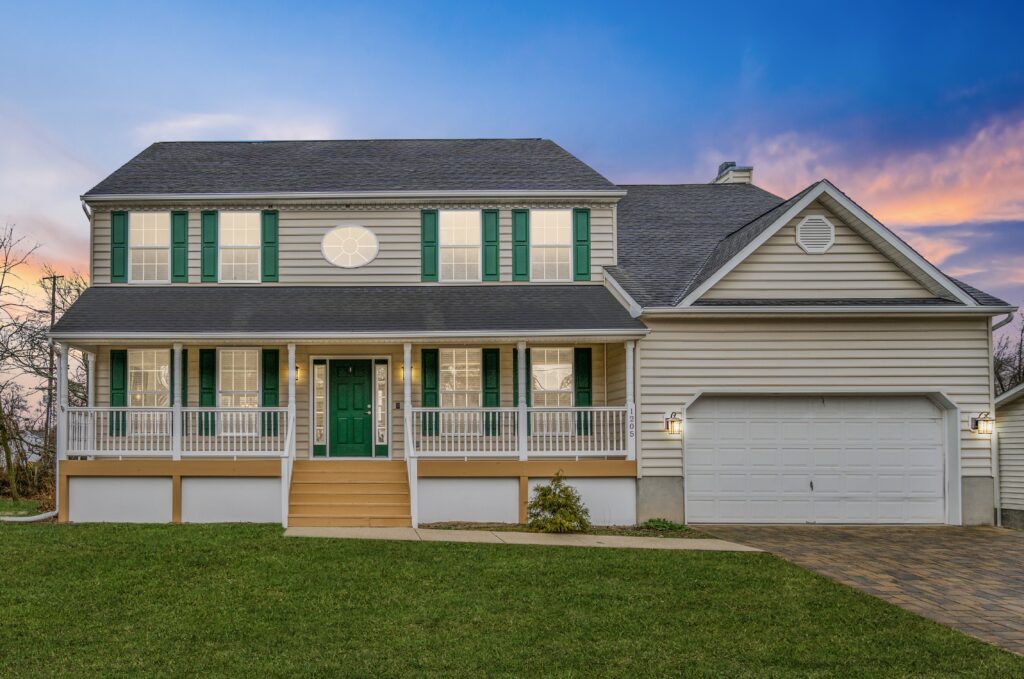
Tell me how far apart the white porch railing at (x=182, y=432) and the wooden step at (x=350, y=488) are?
0.74 metres

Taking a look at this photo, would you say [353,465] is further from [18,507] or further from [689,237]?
[689,237]

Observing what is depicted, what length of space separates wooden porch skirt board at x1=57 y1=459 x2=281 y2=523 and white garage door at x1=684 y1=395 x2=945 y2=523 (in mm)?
7448

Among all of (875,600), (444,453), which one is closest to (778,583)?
(875,600)

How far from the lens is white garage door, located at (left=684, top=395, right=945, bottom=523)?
15.2 m

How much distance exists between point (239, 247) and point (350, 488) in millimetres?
5380

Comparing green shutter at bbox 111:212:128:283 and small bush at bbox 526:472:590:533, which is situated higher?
green shutter at bbox 111:212:128:283

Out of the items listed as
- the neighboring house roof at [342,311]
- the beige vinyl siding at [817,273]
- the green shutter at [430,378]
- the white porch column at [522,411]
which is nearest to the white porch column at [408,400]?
the neighboring house roof at [342,311]

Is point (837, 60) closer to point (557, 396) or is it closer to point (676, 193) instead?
point (676, 193)

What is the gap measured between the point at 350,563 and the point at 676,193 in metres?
13.2

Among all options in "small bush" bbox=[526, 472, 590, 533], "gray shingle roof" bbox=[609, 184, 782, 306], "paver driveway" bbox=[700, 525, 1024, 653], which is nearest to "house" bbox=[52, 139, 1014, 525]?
"gray shingle roof" bbox=[609, 184, 782, 306]

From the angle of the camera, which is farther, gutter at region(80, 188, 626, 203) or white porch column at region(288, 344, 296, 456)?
gutter at region(80, 188, 626, 203)

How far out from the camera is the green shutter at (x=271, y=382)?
Answer: 15836mm

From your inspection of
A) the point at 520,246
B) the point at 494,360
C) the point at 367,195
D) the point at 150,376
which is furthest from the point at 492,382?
the point at 150,376

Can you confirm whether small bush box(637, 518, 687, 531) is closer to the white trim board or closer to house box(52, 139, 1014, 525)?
house box(52, 139, 1014, 525)
